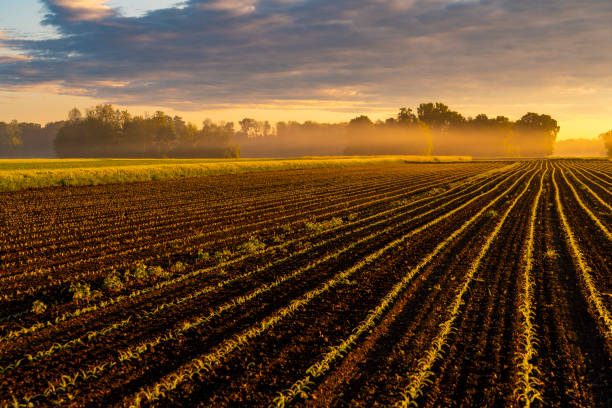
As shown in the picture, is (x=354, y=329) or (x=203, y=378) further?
(x=354, y=329)

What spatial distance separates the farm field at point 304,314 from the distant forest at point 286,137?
97.2m

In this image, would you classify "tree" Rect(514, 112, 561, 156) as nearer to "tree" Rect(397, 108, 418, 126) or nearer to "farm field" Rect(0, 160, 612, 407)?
"tree" Rect(397, 108, 418, 126)

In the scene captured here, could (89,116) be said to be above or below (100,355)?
above

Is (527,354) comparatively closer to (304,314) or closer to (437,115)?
(304,314)

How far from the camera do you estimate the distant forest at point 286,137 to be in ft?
328

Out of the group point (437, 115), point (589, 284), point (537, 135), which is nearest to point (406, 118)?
point (437, 115)

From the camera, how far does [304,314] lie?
6.50 m

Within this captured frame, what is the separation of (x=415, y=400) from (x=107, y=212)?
15478mm

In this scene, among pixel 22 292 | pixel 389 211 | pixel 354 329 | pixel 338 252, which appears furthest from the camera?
pixel 389 211

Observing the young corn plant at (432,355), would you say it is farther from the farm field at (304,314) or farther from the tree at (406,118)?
the tree at (406,118)

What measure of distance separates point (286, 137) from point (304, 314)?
190m

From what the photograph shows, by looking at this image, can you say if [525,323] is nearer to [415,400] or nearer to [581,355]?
[581,355]

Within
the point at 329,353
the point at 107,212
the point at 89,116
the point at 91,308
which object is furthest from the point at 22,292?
the point at 89,116

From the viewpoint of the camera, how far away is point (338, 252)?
1029cm
